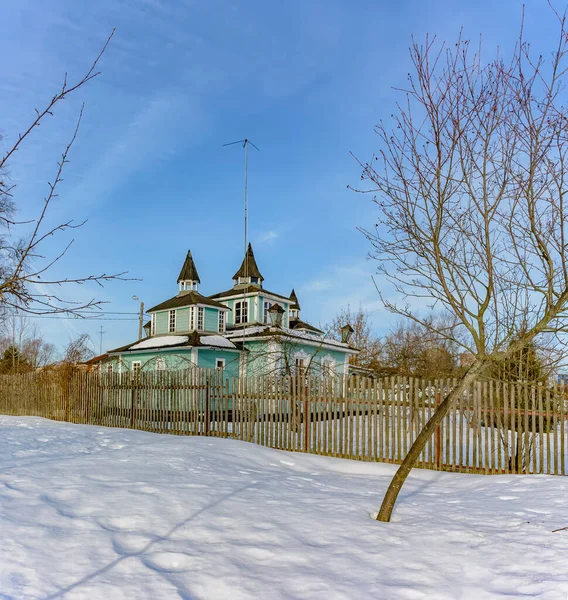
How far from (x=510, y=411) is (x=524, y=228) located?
154 inches

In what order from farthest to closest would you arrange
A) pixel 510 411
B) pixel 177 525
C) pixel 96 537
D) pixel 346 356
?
pixel 346 356 < pixel 510 411 < pixel 177 525 < pixel 96 537

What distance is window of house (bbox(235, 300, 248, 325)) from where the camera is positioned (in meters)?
31.4

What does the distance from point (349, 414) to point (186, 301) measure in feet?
65.0

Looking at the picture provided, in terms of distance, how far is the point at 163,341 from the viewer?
2681 centimetres

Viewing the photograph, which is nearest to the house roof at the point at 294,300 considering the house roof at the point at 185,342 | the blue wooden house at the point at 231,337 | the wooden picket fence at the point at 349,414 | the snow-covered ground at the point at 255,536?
the blue wooden house at the point at 231,337

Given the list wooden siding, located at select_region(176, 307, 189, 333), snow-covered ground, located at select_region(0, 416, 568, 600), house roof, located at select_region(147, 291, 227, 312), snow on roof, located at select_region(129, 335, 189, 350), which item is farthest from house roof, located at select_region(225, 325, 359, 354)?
snow-covered ground, located at select_region(0, 416, 568, 600)

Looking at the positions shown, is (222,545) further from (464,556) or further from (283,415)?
(283,415)

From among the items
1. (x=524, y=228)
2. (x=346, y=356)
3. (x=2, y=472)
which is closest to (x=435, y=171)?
(x=524, y=228)

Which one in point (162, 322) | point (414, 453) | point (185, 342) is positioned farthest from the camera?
point (162, 322)

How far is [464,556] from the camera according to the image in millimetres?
4523

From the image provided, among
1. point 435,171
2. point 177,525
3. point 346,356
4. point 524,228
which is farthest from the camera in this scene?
point 346,356

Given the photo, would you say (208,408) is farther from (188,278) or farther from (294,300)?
(294,300)

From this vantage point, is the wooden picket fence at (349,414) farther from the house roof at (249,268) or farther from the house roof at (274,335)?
the house roof at (249,268)

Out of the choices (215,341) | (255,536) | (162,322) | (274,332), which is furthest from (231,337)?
(255,536)
